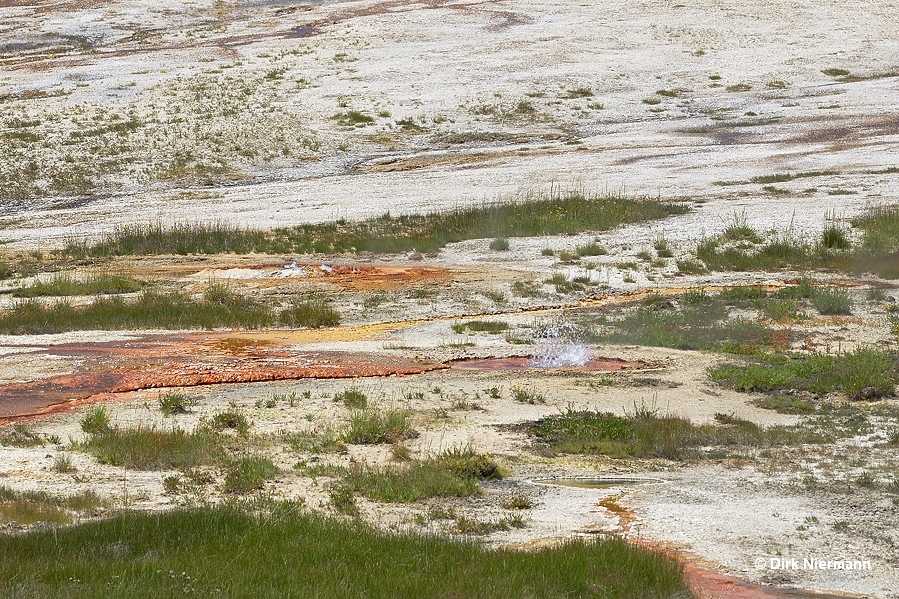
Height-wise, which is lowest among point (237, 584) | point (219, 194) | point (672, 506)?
point (219, 194)

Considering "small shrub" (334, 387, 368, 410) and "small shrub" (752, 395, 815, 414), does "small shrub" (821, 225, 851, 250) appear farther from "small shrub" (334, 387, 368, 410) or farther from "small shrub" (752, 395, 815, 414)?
"small shrub" (334, 387, 368, 410)

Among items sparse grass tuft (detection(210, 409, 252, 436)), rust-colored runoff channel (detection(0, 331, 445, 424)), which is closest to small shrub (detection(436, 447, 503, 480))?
sparse grass tuft (detection(210, 409, 252, 436))

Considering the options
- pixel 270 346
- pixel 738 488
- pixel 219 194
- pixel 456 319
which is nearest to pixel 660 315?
pixel 456 319

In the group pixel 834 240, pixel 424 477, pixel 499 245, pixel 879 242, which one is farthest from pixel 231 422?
pixel 879 242

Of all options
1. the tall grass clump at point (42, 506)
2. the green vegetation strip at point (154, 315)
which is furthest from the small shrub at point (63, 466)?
the green vegetation strip at point (154, 315)

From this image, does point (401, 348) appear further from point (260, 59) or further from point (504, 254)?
point (260, 59)

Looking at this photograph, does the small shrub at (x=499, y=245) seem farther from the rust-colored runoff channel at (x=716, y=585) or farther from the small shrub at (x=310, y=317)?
the rust-colored runoff channel at (x=716, y=585)

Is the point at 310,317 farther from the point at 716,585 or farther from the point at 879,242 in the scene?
the point at 879,242
